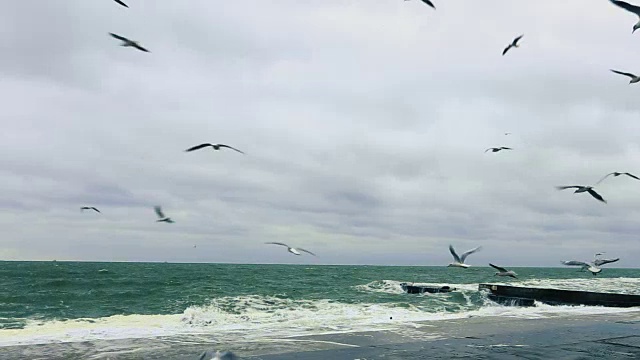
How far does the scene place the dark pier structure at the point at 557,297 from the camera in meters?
23.7

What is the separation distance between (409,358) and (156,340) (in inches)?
196

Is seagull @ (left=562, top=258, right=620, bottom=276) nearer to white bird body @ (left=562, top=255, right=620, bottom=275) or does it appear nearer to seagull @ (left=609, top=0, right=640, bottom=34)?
white bird body @ (left=562, top=255, right=620, bottom=275)

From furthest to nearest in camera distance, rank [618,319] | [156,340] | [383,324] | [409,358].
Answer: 1. [618,319]
2. [383,324]
3. [156,340]
4. [409,358]

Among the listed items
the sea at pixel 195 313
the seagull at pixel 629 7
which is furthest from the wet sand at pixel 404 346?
the seagull at pixel 629 7

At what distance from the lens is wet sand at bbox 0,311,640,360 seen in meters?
9.99

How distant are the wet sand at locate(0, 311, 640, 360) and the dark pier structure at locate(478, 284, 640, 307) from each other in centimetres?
1108

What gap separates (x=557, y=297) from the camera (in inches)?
1093

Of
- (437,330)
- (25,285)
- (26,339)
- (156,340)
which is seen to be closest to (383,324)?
(437,330)

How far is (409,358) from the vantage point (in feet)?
32.0

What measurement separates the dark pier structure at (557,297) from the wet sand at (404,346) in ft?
36.3

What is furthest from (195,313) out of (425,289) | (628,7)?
(628,7)

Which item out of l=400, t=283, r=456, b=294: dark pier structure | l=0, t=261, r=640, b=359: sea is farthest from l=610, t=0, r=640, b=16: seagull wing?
l=400, t=283, r=456, b=294: dark pier structure

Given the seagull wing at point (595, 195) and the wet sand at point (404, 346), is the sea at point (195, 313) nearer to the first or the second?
the wet sand at point (404, 346)

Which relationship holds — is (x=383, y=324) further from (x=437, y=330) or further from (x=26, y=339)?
(x=26, y=339)
